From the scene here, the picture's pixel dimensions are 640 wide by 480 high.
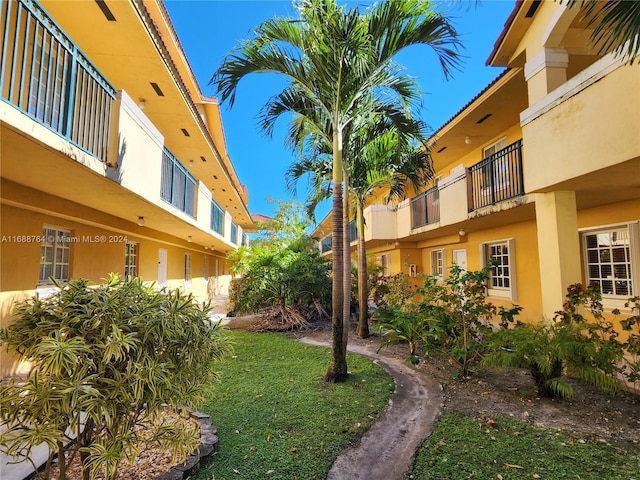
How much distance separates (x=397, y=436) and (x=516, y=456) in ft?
4.16

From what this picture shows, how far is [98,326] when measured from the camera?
104 inches

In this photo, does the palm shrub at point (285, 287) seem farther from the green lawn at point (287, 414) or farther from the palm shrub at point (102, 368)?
the palm shrub at point (102, 368)

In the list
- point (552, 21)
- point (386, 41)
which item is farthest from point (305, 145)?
point (552, 21)

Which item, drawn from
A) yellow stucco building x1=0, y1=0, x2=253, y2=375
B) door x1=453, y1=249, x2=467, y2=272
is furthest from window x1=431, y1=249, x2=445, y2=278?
yellow stucco building x1=0, y1=0, x2=253, y2=375

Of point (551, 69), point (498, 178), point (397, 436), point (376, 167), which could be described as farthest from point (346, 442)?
point (498, 178)

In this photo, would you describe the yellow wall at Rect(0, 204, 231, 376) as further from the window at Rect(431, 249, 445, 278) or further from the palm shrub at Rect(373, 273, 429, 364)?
the window at Rect(431, 249, 445, 278)

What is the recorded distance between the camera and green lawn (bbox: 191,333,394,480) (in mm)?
3408

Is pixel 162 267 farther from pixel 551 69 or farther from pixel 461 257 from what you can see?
pixel 551 69

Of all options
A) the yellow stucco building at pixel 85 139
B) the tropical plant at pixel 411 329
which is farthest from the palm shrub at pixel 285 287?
the tropical plant at pixel 411 329

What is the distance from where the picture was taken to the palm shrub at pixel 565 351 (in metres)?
4.58

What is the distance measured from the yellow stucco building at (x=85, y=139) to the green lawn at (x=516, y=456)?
220 inches

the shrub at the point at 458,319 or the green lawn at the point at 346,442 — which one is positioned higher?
the shrub at the point at 458,319

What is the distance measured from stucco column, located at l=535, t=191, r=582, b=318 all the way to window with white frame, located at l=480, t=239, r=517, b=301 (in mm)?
3295

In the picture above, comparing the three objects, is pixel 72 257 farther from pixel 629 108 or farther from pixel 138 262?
pixel 629 108
